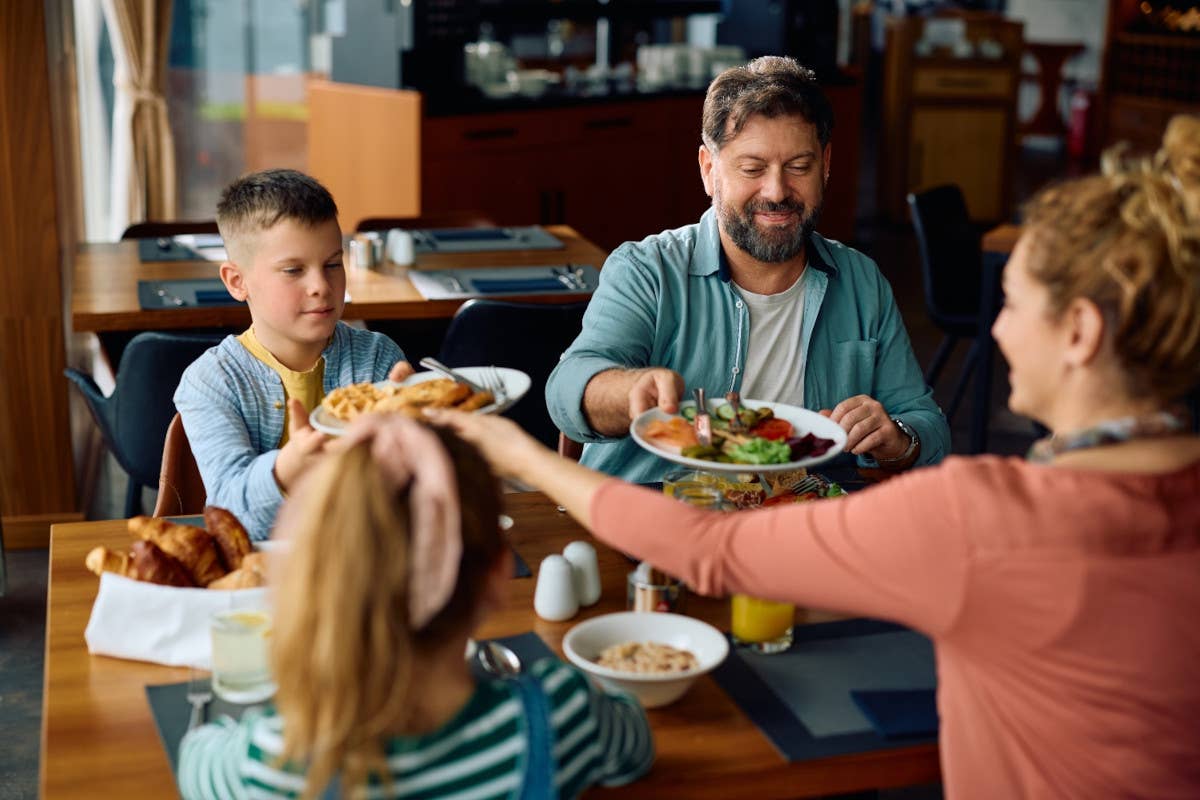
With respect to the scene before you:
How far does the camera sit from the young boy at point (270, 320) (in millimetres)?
2113

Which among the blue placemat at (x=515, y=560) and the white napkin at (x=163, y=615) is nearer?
the white napkin at (x=163, y=615)

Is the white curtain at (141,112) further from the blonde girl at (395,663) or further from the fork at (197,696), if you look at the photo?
the blonde girl at (395,663)

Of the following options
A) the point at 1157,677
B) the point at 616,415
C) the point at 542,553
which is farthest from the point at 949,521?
the point at 616,415

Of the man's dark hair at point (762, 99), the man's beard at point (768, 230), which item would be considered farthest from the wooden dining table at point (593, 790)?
the man's dark hair at point (762, 99)

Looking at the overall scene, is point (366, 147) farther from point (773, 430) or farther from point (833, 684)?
point (833, 684)

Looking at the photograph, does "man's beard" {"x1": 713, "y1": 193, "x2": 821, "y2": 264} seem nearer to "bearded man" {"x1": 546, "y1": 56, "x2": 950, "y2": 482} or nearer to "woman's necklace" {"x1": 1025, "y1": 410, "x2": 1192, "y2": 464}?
"bearded man" {"x1": 546, "y1": 56, "x2": 950, "y2": 482}

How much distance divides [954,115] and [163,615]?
24.7 ft

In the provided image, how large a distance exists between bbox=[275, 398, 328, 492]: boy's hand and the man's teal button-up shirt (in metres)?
0.68

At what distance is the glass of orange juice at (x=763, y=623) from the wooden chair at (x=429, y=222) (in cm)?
303

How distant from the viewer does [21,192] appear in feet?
12.2

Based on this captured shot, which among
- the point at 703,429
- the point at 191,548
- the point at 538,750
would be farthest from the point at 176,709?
the point at 703,429

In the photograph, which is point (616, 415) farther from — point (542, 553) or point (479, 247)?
point (479, 247)

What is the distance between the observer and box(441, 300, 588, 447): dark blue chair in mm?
3266

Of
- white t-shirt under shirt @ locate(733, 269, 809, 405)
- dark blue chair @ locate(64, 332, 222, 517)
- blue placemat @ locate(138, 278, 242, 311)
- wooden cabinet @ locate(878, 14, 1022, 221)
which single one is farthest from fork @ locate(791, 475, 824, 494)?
wooden cabinet @ locate(878, 14, 1022, 221)
